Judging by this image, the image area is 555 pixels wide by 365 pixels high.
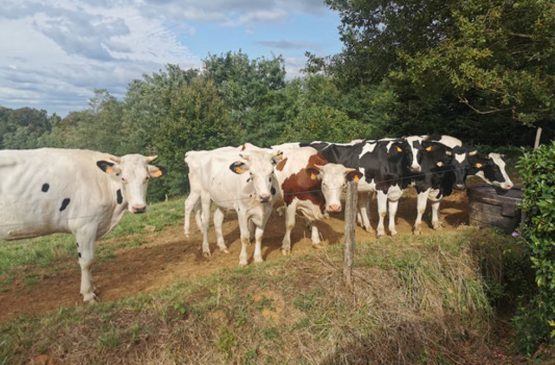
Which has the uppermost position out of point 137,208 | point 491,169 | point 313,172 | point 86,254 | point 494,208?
point 313,172

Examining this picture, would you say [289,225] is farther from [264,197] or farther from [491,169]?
[491,169]

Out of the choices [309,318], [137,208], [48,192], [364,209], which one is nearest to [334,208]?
[309,318]

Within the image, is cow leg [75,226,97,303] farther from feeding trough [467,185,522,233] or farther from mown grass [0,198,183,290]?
feeding trough [467,185,522,233]

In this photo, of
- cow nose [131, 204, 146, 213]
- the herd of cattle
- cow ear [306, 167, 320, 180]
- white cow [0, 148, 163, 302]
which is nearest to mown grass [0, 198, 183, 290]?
the herd of cattle

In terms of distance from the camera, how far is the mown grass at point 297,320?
5289mm

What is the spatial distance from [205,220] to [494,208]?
6.95 metres

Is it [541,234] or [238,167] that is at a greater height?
[238,167]

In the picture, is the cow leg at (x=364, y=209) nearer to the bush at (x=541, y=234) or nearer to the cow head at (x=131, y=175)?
the bush at (x=541, y=234)

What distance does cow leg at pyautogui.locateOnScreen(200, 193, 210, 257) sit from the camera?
380 inches

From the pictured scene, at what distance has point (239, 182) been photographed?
8.77m

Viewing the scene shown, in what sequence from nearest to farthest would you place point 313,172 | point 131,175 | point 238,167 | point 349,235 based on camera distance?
point 349,235 → point 131,175 → point 238,167 → point 313,172

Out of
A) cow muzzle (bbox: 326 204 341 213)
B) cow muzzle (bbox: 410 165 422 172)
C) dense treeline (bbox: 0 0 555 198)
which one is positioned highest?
dense treeline (bbox: 0 0 555 198)

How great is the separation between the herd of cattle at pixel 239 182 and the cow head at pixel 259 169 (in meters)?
0.02

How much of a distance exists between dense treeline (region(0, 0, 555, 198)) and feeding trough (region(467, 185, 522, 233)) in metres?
1.94
